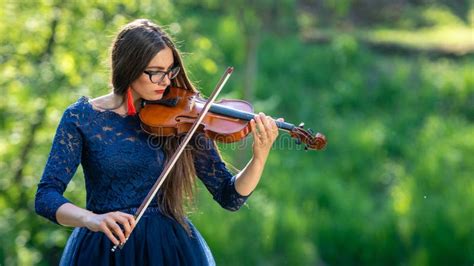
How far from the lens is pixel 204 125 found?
3043mm

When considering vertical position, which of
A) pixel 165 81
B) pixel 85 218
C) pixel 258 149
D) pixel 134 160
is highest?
pixel 165 81

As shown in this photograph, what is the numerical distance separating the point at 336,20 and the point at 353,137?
2.52 meters

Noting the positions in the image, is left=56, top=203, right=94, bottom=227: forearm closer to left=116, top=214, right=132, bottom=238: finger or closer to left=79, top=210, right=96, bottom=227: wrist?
left=79, top=210, right=96, bottom=227: wrist

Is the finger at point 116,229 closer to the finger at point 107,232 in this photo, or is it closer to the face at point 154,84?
the finger at point 107,232

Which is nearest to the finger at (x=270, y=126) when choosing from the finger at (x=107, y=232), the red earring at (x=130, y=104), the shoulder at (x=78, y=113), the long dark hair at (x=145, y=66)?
the long dark hair at (x=145, y=66)

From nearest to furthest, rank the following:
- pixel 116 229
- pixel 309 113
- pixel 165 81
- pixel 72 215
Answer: pixel 116 229
pixel 72 215
pixel 165 81
pixel 309 113

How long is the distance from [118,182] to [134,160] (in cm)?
8

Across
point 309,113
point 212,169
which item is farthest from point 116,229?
point 309,113

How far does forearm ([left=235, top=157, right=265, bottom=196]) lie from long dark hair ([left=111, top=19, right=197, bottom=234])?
15 centimetres

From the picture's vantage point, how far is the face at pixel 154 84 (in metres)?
2.88

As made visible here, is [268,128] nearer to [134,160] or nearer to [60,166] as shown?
[134,160]

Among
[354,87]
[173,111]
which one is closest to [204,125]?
[173,111]

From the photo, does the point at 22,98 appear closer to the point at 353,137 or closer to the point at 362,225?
the point at 362,225

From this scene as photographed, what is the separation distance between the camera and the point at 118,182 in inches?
114
